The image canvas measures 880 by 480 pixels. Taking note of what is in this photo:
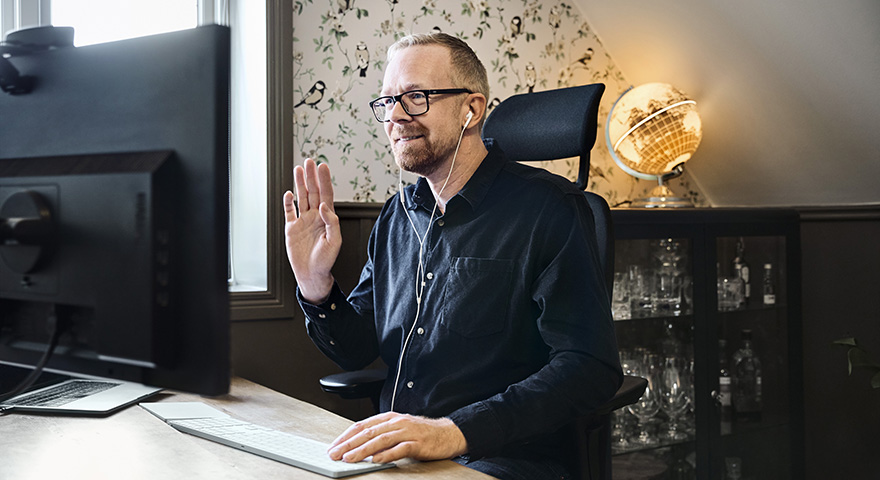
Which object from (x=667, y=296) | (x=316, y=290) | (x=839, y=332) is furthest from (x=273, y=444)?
(x=839, y=332)

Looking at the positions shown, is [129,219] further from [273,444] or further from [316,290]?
[316,290]

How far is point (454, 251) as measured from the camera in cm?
157

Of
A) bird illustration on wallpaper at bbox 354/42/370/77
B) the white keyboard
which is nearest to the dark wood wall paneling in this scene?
bird illustration on wallpaper at bbox 354/42/370/77

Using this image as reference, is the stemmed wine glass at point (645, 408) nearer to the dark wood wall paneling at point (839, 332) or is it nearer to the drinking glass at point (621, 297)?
the drinking glass at point (621, 297)

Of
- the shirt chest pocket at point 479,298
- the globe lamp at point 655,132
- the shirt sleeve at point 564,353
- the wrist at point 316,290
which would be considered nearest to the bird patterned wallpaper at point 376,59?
the globe lamp at point 655,132

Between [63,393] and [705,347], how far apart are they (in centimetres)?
190

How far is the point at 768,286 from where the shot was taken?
2.71 meters

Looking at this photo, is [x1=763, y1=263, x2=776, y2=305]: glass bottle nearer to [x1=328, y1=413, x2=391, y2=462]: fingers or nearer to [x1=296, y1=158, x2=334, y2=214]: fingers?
[x1=296, y1=158, x2=334, y2=214]: fingers

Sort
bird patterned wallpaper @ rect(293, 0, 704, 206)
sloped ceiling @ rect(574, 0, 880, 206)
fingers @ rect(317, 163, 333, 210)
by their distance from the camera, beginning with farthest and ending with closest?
sloped ceiling @ rect(574, 0, 880, 206) < bird patterned wallpaper @ rect(293, 0, 704, 206) < fingers @ rect(317, 163, 333, 210)

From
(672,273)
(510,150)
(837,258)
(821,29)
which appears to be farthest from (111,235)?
(837,258)

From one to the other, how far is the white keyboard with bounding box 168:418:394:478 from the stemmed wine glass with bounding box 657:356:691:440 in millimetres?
1573

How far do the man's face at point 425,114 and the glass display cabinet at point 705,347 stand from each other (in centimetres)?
91

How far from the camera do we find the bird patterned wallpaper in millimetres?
2230

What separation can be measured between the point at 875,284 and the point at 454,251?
1.93m
